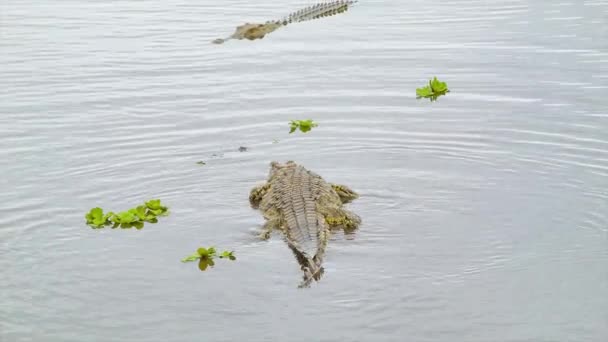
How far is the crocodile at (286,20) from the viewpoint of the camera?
19250 mm

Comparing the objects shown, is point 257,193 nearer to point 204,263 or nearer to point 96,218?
point 96,218

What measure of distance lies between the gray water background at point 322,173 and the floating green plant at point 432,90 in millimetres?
353

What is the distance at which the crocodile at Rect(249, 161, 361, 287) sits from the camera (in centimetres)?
907

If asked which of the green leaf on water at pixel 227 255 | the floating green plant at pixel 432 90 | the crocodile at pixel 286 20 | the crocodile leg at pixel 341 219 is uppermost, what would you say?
the crocodile at pixel 286 20

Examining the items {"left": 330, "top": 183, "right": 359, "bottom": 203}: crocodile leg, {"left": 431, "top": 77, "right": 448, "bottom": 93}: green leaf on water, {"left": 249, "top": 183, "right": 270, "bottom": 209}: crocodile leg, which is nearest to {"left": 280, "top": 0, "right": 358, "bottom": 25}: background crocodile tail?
{"left": 431, "top": 77, "right": 448, "bottom": 93}: green leaf on water

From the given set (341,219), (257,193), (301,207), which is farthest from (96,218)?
(341,219)

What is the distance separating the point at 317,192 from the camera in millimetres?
10266

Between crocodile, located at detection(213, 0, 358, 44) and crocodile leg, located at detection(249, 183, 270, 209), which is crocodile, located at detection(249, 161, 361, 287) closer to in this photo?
crocodile leg, located at detection(249, 183, 270, 209)

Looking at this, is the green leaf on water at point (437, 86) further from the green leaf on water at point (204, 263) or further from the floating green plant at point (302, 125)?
the green leaf on water at point (204, 263)

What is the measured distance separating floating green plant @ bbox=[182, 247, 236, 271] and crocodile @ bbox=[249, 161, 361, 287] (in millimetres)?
642

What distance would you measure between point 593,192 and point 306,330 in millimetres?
4324

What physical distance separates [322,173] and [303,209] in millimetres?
1590

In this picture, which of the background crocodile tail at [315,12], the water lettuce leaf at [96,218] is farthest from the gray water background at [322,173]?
the background crocodile tail at [315,12]

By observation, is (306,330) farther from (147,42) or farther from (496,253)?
(147,42)
